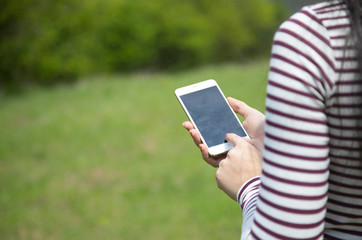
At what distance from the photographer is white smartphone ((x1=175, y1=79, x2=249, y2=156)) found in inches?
51.6

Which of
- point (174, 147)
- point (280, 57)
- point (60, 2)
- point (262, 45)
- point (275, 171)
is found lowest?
point (262, 45)

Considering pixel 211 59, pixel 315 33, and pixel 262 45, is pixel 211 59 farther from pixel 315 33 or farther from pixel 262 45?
pixel 315 33

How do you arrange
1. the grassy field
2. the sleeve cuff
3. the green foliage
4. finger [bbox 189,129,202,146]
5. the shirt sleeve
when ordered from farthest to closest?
the green foliage
the grassy field
finger [bbox 189,129,202,146]
the sleeve cuff
the shirt sleeve

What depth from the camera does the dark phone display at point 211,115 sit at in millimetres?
1350

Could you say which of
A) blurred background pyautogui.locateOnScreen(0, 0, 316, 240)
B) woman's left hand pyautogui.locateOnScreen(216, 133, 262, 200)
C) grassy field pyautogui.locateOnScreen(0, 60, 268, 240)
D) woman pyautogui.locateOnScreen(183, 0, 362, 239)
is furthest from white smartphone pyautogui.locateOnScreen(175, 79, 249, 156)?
grassy field pyautogui.locateOnScreen(0, 60, 268, 240)

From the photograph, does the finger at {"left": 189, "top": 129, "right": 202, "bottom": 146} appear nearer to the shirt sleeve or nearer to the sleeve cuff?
the sleeve cuff

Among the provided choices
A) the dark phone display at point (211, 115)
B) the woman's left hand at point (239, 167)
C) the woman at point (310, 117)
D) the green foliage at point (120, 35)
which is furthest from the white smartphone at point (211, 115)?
the green foliage at point (120, 35)

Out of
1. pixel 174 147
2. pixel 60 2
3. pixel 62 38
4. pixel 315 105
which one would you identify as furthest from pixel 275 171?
pixel 62 38

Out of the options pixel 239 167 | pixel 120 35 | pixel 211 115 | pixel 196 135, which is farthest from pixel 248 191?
pixel 120 35

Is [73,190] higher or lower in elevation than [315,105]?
lower

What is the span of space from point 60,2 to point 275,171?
14860 millimetres

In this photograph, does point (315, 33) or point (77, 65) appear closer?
point (315, 33)

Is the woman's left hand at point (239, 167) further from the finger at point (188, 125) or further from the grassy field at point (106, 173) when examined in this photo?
the grassy field at point (106, 173)

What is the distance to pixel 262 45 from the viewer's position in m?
38.8
